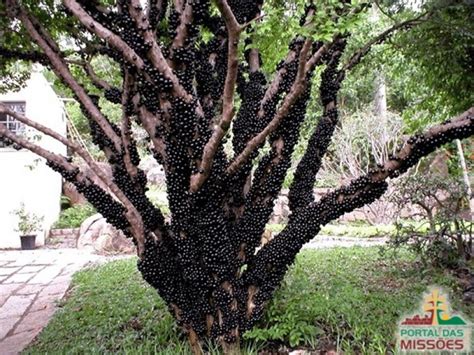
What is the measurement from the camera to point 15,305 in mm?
5285

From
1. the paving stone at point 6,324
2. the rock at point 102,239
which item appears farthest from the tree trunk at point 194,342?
the rock at point 102,239

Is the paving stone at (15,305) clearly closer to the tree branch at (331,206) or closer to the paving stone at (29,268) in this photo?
the paving stone at (29,268)

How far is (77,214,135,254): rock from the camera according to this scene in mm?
9008

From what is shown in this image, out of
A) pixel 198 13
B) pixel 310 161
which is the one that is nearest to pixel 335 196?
pixel 310 161

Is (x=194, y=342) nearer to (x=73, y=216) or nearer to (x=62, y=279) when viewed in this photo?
(x=62, y=279)

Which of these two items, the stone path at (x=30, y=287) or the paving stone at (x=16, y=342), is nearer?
the paving stone at (x=16, y=342)

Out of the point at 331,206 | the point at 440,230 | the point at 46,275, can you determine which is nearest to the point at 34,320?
the point at 46,275

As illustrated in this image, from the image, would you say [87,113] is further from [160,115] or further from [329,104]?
[329,104]

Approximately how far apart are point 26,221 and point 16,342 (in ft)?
21.7

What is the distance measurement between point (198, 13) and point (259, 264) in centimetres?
187
